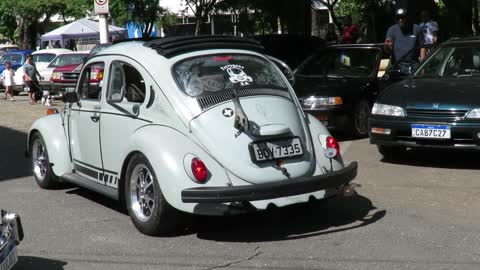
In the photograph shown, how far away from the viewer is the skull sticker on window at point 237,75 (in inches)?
255

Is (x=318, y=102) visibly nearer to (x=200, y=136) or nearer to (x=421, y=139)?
(x=421, y=139)

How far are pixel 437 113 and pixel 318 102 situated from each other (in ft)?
9.11

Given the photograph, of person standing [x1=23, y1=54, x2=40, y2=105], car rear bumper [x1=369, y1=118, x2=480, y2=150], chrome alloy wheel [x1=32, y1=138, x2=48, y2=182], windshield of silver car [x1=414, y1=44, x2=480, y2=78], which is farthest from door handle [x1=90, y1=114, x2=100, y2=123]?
person standing [x1=23, y1=54, x2=40, y2=105]

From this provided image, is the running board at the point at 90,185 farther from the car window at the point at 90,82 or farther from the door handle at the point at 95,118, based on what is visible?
the car window at the point at 90,82

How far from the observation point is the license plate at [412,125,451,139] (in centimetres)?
846

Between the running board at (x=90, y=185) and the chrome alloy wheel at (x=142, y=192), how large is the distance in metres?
0.39

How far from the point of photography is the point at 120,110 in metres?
6.82

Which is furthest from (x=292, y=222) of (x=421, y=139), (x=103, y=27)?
(x=103, y=27)

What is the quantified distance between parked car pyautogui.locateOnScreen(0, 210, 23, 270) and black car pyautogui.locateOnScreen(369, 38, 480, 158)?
5430 millimetres

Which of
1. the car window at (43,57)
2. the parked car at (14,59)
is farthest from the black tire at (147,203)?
the parked car at (14,59)

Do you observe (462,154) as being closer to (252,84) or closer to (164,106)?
(252,84)

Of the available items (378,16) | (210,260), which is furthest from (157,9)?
(210,260)

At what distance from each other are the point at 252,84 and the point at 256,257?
168cm

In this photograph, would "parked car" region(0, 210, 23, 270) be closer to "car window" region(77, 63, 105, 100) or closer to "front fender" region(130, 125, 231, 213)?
"front fender" region(130, 125, 231, 213)
